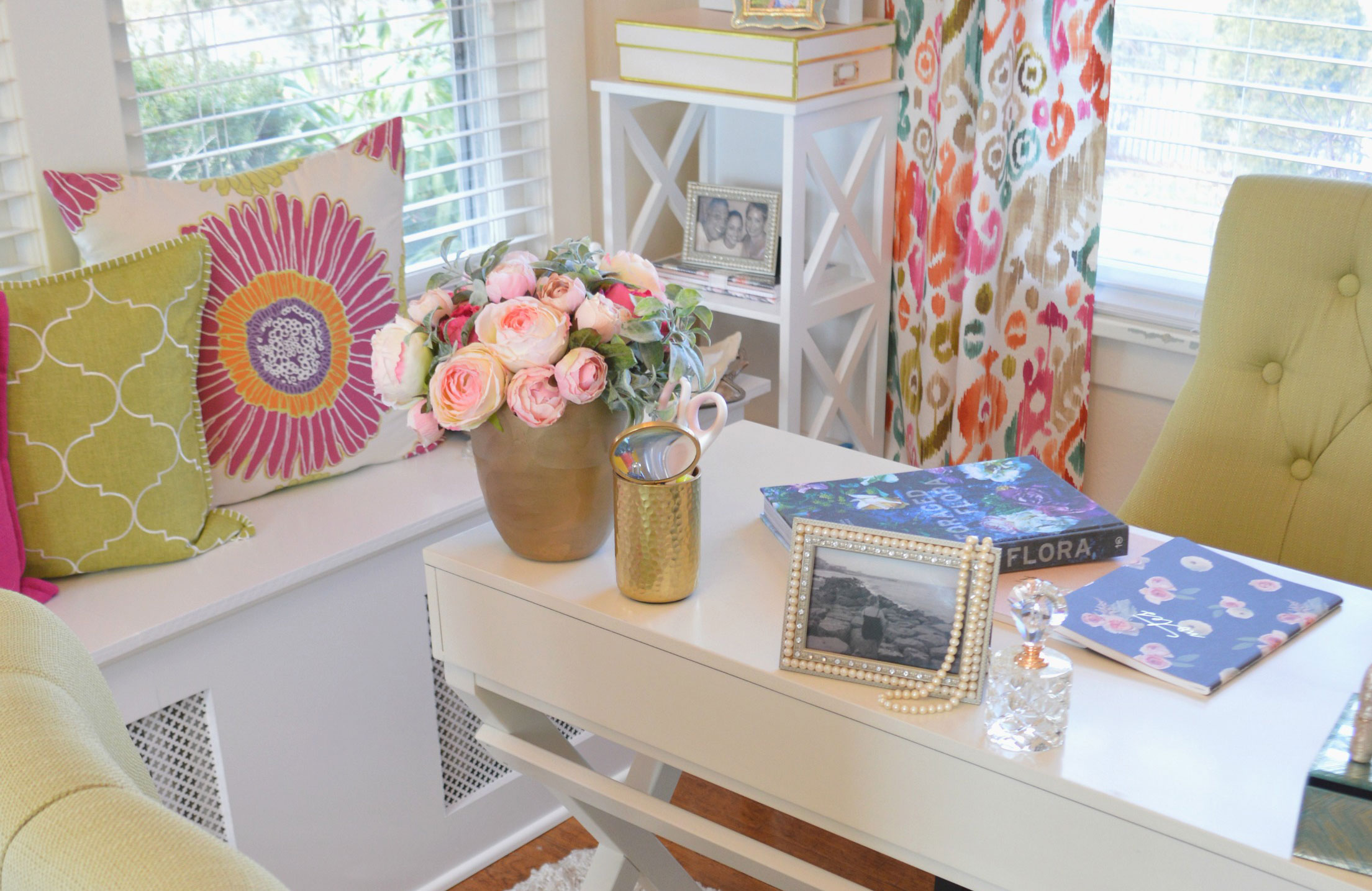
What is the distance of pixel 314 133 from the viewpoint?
2.10m

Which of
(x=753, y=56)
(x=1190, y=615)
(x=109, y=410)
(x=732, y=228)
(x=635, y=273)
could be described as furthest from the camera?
(x=732, y=228)

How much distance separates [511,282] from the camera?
1.23 meters

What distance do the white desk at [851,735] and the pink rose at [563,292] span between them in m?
0.28

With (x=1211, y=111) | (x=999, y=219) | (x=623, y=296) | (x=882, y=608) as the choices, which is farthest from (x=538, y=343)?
(x=1211, y=111)

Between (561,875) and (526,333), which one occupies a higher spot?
(526,333)

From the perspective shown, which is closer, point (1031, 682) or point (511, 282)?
point (1031, 682)

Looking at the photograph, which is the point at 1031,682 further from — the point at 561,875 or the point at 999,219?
the point at 999,219

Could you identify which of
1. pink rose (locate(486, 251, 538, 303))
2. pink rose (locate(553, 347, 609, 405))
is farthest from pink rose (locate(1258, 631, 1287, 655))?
pink rose (locate(486, 251, 538, 303))

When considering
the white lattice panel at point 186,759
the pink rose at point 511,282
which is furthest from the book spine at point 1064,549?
the white lattice panel at point 186,759

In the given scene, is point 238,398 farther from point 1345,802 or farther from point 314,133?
point 1345,802

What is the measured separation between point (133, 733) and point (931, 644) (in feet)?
3.46

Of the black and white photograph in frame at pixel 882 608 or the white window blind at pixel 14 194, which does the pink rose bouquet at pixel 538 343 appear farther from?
the white window blind at pixel 14 194

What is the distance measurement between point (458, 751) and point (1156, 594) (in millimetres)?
1176

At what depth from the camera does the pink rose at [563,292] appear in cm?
122
